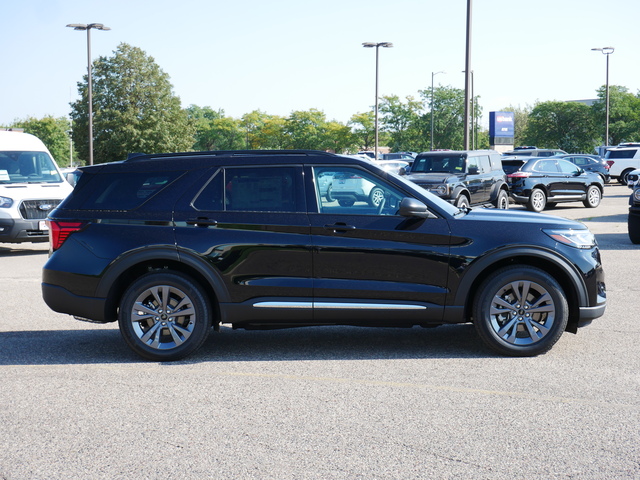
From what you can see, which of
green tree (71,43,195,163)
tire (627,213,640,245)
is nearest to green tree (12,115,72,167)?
green tree (71,43,195,163)

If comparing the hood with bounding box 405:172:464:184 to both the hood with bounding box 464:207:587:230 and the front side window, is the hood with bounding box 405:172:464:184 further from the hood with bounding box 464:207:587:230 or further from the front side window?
the front side window

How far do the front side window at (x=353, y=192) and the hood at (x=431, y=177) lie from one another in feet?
45.1

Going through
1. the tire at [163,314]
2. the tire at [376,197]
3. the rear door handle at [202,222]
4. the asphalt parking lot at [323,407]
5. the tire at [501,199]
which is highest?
the tire at [376,197]

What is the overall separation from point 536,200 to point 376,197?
18990mm

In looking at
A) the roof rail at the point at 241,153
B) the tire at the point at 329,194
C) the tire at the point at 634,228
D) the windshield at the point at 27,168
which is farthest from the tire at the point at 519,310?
the windshield at the point at 27,168

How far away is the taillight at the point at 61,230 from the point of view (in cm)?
662

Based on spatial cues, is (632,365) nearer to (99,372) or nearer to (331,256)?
(331,256)

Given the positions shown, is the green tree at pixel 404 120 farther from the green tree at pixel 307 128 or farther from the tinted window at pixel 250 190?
the tinted window at pixel 250 190

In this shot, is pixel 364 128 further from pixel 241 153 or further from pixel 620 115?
pixel 241 153

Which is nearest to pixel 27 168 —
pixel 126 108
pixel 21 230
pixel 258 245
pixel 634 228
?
pixel 21 230

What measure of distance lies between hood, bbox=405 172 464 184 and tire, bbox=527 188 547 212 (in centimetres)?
441

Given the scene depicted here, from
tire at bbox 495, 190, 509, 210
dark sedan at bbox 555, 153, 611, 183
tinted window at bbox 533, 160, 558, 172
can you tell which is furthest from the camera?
dark sedan at bbox 555, 153, 611, 183

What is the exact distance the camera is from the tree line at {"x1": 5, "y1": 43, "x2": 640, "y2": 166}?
75438mm

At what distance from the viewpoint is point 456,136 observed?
3329 inches
